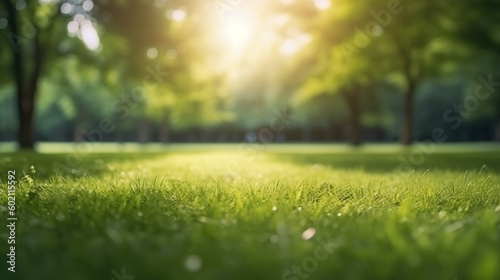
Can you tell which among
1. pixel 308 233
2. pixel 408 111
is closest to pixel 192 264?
pixel 308 233

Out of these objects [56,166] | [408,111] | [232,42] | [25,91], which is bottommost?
[56,166]

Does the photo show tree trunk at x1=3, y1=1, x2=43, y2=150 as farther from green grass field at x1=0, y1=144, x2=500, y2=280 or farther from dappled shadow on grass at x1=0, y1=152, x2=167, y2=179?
green grass field at x1=0, y1=144, x2=500, y2=280

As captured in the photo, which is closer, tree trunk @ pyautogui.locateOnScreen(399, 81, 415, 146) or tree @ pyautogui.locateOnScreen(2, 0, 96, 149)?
tree @ pyautogui.locateOnScreen(2, 0, 96, 149)

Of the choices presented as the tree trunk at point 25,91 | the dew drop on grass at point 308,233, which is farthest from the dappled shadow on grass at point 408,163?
the tree trunk at point 25,91

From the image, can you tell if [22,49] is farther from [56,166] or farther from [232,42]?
[56,166]

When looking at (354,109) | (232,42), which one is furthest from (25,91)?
Answer: (354,109)

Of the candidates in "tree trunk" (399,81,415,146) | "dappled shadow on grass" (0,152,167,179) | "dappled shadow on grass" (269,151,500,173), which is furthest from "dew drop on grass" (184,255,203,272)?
"tree trunk" (399,81,415,146)

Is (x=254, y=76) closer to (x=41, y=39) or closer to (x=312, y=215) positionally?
(x=41, y=39)

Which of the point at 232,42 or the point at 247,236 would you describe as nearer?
the point at 247,236

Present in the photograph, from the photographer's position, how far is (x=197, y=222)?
3.84 m

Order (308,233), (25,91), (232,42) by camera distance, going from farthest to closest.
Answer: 1. (232,42)
2. (25,91)
3. (308,233)

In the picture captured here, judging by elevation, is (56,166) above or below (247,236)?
below

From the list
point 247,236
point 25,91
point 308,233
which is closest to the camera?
point 247,236

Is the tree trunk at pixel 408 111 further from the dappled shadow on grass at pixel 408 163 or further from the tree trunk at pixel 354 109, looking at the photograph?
the dappled shadow on grass at pixel 408 163
